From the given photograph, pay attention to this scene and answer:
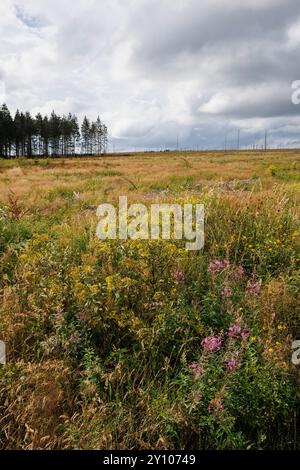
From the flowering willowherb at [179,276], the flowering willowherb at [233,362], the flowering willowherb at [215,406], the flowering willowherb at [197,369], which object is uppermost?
the flowering willowherb at [179,276]

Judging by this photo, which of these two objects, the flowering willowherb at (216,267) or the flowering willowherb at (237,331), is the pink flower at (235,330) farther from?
the flowering willowherb at (216,267)

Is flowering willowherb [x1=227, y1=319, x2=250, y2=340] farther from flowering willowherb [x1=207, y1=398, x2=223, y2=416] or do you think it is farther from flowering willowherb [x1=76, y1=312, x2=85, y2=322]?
flowering willowherb [x1=76, y1=312, x2=85, y2=322]

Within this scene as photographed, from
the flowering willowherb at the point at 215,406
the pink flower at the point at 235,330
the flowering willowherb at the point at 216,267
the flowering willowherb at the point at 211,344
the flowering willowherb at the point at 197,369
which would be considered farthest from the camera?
the flowering willowherb at the point at 216,267

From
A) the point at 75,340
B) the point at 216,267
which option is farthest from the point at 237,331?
the point at 75,340

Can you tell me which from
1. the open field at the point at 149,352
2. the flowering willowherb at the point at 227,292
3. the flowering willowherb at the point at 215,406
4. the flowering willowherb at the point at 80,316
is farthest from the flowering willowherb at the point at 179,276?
the flowering willowherb at the point at 215,406

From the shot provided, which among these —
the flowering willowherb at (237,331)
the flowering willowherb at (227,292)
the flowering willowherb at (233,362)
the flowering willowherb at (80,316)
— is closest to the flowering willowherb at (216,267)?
the flowering willowherb at (227,292)

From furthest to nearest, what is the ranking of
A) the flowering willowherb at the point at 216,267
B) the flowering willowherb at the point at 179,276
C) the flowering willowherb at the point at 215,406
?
1. the flowering willowherb at the point at 216,267
2. the flowering willowherb at the point at 179,276
3. the flowering willowherb at the point at 215,406

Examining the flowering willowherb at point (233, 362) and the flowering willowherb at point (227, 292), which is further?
the flowering willowherb at point (227, 292)

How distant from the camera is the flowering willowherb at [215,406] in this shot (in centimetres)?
210

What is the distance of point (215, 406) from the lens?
2.15 m

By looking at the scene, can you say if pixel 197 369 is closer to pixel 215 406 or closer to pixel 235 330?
pixel 215 406

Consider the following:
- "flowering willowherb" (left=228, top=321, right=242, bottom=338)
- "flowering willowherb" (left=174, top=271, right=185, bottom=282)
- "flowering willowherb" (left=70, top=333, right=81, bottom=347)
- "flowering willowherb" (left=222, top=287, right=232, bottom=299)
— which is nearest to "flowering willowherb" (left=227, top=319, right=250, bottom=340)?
"flowering willowherb" (left=228, top=321, right=242, bottom=338)

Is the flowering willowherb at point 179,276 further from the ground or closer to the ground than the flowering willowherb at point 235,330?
further from the ground
